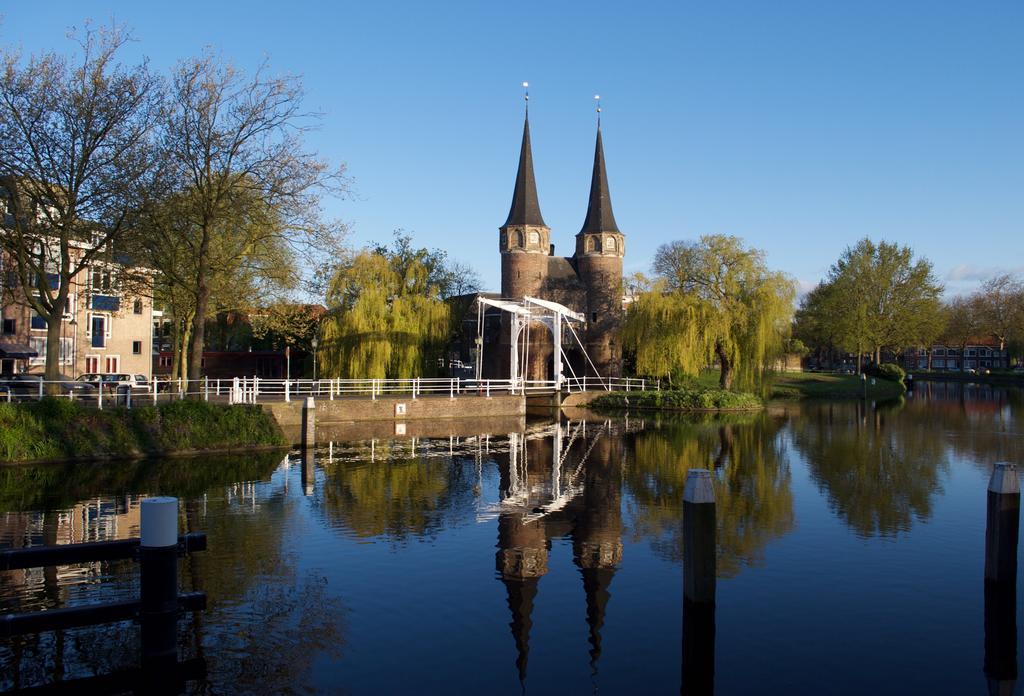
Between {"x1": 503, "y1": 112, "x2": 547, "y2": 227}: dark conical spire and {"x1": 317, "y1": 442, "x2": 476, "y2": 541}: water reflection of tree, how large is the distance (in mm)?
33541

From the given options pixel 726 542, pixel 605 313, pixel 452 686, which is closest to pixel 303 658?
pixel 452 686

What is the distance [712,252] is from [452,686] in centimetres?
3980

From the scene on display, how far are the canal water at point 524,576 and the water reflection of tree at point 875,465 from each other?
0.11 meters

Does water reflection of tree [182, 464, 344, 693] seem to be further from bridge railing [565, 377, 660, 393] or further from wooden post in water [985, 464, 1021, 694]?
bridge railing [565, 377, 660, 393]

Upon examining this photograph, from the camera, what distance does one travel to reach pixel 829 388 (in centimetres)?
5566

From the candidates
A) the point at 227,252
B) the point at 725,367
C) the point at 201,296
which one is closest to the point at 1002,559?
the point at 201,296

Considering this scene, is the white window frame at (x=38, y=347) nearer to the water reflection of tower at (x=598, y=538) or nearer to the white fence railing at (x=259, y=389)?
the white fence railing at (x=259, y=389)

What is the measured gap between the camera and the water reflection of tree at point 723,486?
12.0 metres

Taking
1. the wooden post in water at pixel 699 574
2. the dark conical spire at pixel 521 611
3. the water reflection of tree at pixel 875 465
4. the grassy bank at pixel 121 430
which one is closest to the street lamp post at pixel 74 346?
the grassy bank at pixel 121 430

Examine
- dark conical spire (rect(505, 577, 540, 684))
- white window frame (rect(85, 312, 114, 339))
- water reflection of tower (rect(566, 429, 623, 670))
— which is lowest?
dark conical spire (rect(505, 577, 540, 684))


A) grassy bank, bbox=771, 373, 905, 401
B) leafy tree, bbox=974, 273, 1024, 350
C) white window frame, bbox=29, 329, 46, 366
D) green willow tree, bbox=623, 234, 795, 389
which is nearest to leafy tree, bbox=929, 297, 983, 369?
leafy tree, bbox=974, 273, 1024, 350

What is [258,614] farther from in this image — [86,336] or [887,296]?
[887,296]

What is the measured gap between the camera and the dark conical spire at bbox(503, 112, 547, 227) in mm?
Result: 53156

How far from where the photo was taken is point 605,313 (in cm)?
5562
